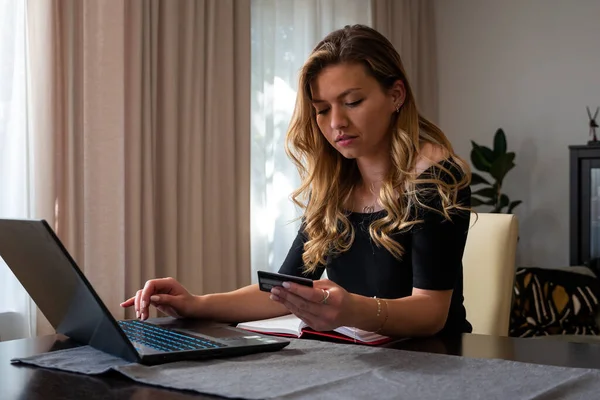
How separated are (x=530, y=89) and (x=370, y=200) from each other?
3.12 metres

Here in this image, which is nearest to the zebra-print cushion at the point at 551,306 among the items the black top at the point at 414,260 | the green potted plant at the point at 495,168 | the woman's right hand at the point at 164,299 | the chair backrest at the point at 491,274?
the green potted plant at the point at 495,168

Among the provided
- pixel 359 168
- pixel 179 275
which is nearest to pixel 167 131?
pixel 179 275

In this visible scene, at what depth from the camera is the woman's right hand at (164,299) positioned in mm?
1482

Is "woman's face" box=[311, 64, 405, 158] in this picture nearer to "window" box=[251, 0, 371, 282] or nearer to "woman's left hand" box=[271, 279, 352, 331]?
"woman's left hand" box=[271, 279, 352, 331]

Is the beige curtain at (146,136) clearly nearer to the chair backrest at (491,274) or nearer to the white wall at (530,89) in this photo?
the chair backrest at (491,274)

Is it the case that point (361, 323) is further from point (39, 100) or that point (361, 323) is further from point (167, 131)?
point (167, 131)

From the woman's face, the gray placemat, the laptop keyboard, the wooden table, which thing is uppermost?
the woman's face

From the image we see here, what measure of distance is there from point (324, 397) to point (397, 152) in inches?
Result: 33.5

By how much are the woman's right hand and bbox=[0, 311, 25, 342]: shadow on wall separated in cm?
134

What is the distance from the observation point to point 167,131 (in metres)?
3.26

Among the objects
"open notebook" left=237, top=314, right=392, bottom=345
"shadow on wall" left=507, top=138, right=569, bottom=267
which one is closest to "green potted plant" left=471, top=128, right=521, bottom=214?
"shadow on wall" left=507, top=138, right=569, bottom=267

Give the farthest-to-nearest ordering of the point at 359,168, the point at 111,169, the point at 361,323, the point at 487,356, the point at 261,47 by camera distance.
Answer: the point at 261,47 < the point at 111,169 < the point at 359,168 < the point at 361,323 < the point at 487,356

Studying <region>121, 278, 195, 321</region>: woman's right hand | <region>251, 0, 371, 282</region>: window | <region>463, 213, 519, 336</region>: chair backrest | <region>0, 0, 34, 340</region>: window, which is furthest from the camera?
<region>251, 0, 371, 282</region>: window

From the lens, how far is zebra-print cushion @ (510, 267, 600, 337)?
11.4 feet
